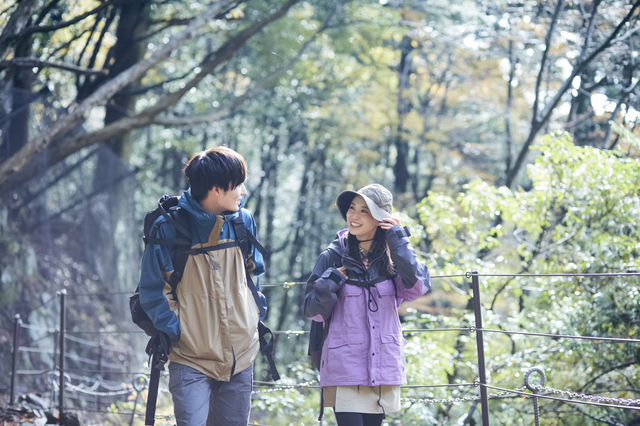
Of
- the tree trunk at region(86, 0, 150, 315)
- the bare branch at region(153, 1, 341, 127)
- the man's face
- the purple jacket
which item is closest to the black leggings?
the purple jacket

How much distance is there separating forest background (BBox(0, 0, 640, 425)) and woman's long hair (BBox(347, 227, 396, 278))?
1.15 metres

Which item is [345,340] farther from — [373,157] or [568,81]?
[373,157]

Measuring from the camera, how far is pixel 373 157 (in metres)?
15.0

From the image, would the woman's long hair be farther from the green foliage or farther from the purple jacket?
the green foliage

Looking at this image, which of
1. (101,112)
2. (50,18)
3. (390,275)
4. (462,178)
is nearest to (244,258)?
(390,275)

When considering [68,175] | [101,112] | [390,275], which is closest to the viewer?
[390,275]

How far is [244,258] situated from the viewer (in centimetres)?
259

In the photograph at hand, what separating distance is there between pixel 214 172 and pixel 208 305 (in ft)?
2.00

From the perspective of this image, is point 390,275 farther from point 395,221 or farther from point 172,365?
point 172,365

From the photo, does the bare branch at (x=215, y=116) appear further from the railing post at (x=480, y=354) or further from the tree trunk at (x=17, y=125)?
the railing post at (x=480, y=354)

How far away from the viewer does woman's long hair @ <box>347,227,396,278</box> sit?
2789mm

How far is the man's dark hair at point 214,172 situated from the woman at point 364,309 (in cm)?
66

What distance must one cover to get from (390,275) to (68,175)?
8.18 meters

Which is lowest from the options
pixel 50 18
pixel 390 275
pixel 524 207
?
pixel 390 275
